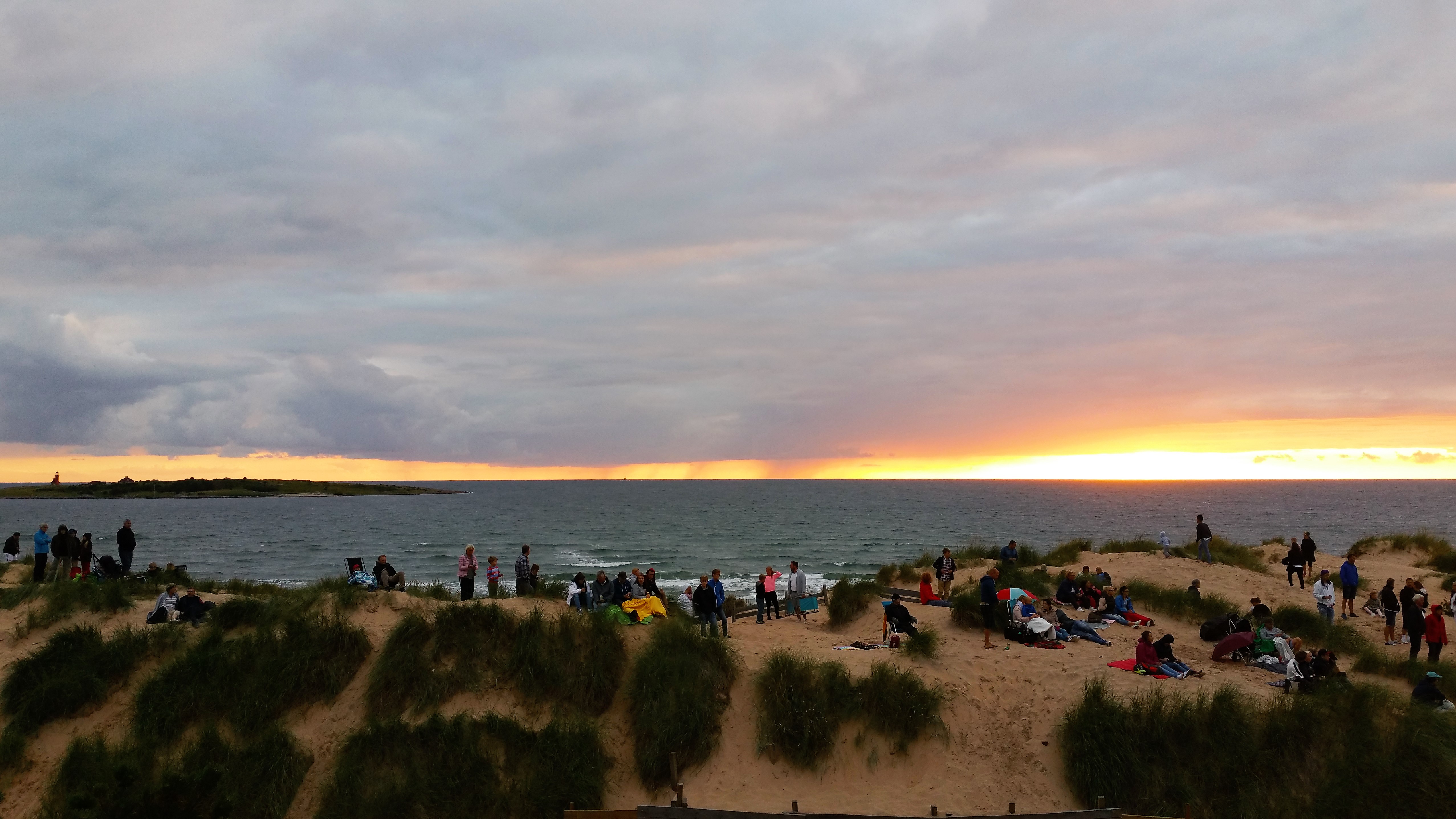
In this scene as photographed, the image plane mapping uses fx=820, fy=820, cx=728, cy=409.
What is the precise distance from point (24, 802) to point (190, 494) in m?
200

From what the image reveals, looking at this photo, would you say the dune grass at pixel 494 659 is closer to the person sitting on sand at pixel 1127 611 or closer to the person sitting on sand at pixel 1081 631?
the person sitting on sand at pixel 1081 631

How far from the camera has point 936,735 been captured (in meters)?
13.8

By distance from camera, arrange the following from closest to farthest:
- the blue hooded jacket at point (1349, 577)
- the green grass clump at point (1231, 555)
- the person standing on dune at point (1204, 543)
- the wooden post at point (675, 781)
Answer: the wooden post at point (675, 781) < the blue hooded jacket at point (1349, 577) < the person standing on dune at point (1204, 543) < the green grass clump at point (1231, 555)

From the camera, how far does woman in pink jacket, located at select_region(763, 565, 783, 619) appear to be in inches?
824

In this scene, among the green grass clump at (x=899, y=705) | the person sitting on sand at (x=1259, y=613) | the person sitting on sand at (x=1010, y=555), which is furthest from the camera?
the person sitting on sand at (x=1010, y=555)

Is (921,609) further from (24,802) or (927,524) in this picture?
(927,524)

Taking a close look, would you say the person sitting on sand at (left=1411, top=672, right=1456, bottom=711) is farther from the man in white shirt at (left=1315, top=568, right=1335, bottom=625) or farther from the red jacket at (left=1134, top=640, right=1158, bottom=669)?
the man in white shirt at (left=1315, top=568, right=1335, bottom=625)

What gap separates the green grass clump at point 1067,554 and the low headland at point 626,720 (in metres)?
11.2

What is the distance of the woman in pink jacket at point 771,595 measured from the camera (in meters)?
20.9

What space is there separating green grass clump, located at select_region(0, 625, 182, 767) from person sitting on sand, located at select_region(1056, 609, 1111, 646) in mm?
17613

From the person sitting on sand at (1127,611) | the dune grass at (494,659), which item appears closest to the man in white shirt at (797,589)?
the dune grass at (494,659)

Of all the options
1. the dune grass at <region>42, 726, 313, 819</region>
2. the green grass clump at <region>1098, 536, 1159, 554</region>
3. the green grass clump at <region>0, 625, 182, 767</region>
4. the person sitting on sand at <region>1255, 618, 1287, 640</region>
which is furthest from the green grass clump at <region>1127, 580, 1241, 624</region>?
the green grass clump at <region>0, 625, 182, 767</region>

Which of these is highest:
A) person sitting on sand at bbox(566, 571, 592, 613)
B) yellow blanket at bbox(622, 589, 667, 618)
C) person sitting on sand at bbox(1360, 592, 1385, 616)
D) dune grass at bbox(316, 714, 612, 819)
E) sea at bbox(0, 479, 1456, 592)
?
person sitting on sand at bbox(566, 571, 592, 613)

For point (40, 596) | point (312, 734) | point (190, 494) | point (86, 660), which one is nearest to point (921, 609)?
point (312, 734)
